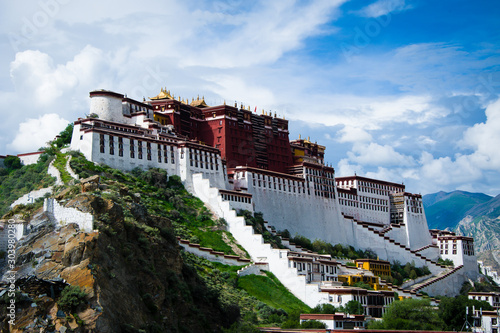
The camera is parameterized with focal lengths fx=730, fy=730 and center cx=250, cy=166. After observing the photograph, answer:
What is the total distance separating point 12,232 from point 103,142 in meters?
42.4

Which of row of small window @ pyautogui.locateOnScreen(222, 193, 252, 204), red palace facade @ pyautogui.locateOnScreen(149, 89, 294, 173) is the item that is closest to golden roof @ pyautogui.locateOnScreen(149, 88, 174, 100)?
red palace facade @ pyautogui.locateOnScreen(149, 89, 294, 173)

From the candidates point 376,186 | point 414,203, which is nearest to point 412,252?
point 376,186

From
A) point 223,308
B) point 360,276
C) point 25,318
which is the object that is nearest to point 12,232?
point 25,318

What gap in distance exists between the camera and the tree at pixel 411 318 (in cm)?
6762

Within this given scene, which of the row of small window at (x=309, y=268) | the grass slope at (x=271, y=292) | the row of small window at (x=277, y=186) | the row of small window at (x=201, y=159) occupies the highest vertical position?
the row of small window at (x=201, y=159)

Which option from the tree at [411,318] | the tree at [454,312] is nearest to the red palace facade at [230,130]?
the tree at [454,312]

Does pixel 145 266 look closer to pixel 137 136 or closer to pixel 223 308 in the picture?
pixel 223 308

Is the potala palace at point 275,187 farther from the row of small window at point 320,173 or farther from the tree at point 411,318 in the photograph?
the tree at point 411,318

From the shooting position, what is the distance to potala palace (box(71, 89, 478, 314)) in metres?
86.8

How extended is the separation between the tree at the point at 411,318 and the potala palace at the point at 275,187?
6.48 m

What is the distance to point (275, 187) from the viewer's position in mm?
104312

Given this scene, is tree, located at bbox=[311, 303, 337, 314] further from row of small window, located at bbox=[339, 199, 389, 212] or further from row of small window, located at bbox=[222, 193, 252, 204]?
row of small window, located at bbox=[339, 199, 389, 212]

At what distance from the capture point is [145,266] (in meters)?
52.0

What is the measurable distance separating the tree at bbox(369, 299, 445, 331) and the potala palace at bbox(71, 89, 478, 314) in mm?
6483
